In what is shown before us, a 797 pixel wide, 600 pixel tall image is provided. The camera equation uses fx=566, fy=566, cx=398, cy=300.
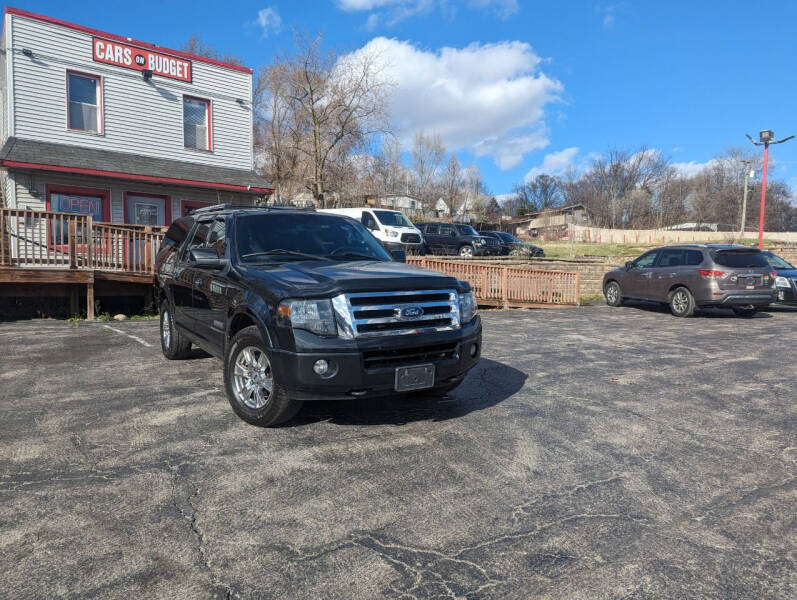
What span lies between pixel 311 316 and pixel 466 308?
141 cm

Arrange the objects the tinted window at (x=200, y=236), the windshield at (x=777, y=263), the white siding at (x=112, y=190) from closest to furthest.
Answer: the tinted window at (x=200, y=236) < the windshield at (x=777, y=263) < the white siding at (x=112, y=190)

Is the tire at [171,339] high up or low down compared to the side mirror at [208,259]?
down

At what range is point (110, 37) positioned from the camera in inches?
663

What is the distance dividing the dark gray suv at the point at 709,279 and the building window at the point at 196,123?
14.4m

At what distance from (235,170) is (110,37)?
519cm

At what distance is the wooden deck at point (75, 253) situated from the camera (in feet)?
34.8

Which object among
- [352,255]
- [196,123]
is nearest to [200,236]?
[352,255]

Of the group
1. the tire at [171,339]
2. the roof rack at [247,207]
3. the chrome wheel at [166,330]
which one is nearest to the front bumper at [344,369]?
the roof rack at [247,207]

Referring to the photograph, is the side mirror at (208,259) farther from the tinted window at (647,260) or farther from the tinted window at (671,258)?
the tinted window at (647,260)

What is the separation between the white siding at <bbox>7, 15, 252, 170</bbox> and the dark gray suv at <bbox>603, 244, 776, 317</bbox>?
13.9 m

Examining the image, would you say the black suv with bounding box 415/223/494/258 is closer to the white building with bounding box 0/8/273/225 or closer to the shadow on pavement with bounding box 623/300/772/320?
the white building with bounding box 0/8/273/225

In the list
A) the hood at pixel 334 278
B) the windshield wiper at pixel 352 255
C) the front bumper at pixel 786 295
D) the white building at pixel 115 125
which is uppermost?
the white building at pixel 115 125

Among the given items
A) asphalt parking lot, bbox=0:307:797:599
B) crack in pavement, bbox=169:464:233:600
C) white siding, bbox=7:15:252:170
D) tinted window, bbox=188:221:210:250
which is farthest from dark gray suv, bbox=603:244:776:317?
white siding, bbox=7:15:252:170

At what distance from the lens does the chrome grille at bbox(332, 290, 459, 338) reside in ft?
13.5
